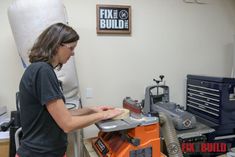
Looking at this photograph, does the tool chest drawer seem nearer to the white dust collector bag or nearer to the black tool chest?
the black tool chest

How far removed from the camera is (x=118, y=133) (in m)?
1.60

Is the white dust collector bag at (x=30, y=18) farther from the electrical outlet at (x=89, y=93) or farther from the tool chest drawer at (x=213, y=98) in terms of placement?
the tool chest drawer at (x=213, y=98)

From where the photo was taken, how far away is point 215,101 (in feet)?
7.54

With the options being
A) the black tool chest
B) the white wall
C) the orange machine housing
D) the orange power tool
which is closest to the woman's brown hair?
the orange power tool

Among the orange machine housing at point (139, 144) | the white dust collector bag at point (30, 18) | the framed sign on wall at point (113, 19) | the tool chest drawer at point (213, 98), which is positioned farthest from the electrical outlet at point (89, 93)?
the tool chest drawer at point (213, 98)

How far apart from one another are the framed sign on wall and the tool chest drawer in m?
0.95

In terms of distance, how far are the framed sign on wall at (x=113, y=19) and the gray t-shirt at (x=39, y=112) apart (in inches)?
56.0

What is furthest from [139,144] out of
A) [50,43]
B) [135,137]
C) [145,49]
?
[145,49]

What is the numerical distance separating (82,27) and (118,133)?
1274mm

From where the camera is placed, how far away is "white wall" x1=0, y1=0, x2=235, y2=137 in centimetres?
238

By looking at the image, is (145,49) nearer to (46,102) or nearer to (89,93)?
(89,93)

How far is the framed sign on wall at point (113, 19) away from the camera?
8.03ft

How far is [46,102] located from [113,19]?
1.61 meters

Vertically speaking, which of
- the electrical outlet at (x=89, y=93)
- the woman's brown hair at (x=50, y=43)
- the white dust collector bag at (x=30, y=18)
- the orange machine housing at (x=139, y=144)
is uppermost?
the white dust collector bag at (x=30, y=18)
